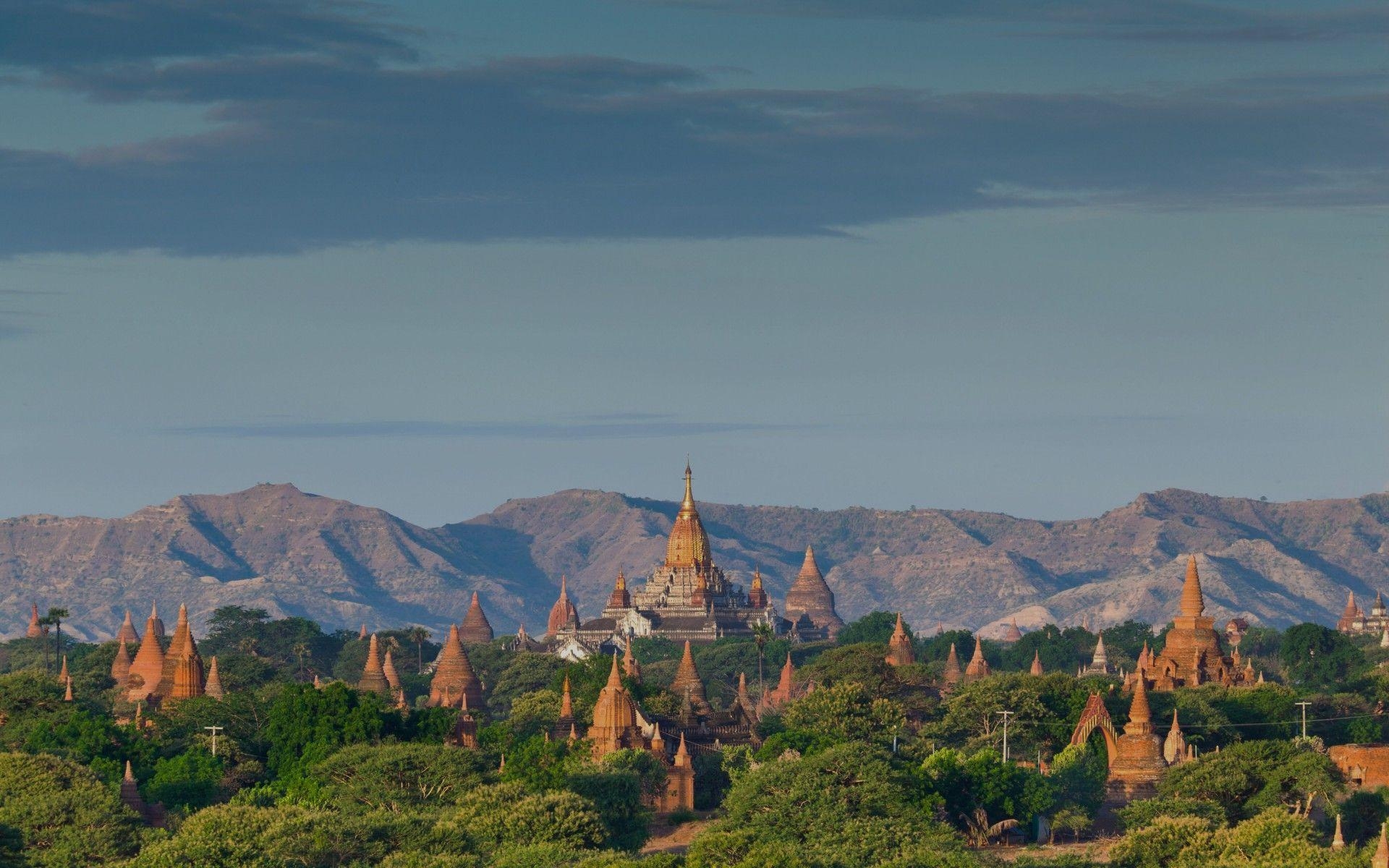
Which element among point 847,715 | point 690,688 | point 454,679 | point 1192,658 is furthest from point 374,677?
point 1192,658

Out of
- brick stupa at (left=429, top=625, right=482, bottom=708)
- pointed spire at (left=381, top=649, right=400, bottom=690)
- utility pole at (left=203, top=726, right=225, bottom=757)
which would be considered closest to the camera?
utility pole at (left=203, top=726, right=225, bottom=757)

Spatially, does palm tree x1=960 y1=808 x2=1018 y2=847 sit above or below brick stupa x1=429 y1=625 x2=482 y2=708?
below

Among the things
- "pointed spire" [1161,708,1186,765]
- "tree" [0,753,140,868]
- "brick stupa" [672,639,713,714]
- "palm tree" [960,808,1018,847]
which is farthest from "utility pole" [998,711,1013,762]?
"tree" [0,753,140,868]

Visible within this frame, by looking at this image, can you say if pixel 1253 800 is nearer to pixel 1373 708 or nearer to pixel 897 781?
pixel 897 781

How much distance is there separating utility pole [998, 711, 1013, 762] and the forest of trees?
58 centimetres

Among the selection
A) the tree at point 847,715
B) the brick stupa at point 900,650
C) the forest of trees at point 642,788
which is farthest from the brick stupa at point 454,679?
the tree at point 847,715

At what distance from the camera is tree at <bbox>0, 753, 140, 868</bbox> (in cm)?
10050

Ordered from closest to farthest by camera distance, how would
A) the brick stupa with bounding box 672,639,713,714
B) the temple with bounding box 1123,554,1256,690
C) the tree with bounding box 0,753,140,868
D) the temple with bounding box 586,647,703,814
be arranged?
the tree with bounding box 0,753,140,868 → the temple with bounding box 586,647,703,814 → the brick stupa with bounding box 672,639,713,714 → the temple with bounding box 1123,554,1256,690

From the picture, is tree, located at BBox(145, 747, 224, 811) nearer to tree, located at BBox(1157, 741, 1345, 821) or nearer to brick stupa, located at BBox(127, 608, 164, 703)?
tree, located at BBox(1157, 741, 1345, 821)

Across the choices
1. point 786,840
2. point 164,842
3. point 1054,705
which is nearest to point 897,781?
point 786,840

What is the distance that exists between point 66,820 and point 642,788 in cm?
2539

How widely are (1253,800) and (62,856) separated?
4300cm

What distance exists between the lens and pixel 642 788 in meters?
121

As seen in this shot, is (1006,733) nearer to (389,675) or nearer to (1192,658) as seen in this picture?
(1192,658)
